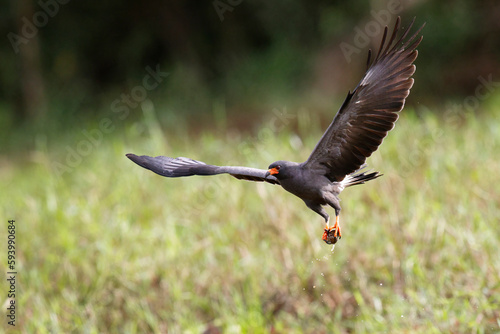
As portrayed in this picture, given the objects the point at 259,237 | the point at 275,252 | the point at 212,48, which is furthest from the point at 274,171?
the point at 212,48

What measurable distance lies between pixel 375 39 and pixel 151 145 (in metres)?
4.17

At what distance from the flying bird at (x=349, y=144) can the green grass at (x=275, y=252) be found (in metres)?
2.62

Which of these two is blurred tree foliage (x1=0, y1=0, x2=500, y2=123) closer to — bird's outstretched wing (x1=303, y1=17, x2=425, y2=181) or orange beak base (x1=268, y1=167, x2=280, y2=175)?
bird's outstretched wing (x1=303, y1=17, x2=425, y2=181)

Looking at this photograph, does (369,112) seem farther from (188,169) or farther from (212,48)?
(212,48)

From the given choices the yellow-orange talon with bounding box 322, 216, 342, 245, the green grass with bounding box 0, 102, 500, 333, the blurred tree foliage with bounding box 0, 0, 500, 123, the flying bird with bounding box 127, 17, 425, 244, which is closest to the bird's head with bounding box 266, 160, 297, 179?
the flying bird with bounding box 127, 17, 425, 244

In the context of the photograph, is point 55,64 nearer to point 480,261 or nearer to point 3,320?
point 3,320

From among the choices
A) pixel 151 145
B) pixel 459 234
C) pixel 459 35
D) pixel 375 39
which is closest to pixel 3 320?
pixel 151 145

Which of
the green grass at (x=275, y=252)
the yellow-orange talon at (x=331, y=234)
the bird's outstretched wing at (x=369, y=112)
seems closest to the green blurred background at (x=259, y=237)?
the green grass at (x=275, y=252)

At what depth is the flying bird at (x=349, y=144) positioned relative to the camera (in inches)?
47.2

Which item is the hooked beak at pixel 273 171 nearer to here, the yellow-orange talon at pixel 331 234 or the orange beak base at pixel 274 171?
the orange beak base at pixel 274 171

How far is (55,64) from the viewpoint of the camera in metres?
14.9

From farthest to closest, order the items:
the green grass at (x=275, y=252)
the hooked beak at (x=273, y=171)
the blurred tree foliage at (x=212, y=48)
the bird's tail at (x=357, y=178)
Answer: the blurred tree foliage at (x=212, y=48)
the green grass at (x=275, y=252)
the bird's tail at (x=357, y=178)
the hooked beak at (x=273, y=171)

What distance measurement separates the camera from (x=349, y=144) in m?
1.28

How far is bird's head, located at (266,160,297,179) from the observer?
1.17 m
